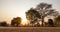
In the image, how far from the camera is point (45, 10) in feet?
10.2

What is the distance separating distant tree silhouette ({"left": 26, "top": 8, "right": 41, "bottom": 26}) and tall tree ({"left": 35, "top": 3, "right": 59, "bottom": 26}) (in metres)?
0.07

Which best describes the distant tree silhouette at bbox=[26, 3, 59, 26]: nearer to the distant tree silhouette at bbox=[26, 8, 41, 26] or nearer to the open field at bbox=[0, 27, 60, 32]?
the distant tree silhouette at bbox=[26, 8, 41, 26]

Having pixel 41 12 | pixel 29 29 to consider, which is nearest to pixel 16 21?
→ pixel 29 29

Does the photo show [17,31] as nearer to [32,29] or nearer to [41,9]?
[32,29]

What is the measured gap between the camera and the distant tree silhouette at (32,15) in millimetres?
→ 3086

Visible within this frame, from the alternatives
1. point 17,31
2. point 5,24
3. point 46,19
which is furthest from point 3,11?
point 46,19

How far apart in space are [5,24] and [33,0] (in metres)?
0.73

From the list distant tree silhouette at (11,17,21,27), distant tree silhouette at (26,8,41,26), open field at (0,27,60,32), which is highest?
distant tree silhouette at (26,8,41,26)

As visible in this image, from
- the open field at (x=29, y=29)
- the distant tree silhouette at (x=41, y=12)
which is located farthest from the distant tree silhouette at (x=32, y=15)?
the open field at (x=29, y=29)

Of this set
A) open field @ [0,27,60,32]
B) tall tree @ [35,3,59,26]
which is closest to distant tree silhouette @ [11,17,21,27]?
open field @ [0,27,60,32]

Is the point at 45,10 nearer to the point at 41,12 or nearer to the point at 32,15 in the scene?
the point at 41,12

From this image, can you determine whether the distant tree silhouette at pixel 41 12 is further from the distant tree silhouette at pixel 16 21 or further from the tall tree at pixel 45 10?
the distant tree silhouette at pixel 16 21

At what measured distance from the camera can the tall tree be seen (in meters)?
3.09

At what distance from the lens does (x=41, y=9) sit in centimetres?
310
